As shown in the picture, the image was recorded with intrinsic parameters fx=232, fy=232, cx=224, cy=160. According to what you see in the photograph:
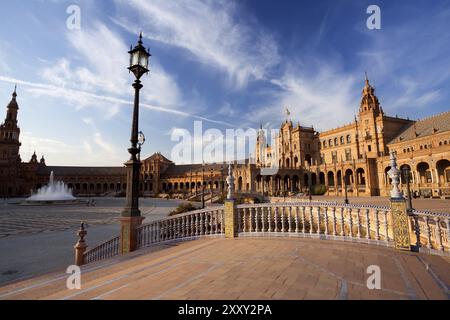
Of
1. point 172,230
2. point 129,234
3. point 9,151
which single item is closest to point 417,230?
point 172,230

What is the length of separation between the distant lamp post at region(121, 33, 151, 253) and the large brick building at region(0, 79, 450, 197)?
26.5 m

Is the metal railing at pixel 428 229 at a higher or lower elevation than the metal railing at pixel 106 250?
higher

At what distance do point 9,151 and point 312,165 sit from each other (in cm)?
9175

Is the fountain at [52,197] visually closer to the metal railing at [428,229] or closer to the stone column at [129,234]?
the stone column at [129,234]

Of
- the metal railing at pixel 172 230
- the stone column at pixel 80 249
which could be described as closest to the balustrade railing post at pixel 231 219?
the metal railing at pixel 172 230

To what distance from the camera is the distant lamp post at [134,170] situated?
770 centimetres

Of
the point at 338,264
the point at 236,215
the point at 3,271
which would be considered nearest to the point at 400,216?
the point at 338,264

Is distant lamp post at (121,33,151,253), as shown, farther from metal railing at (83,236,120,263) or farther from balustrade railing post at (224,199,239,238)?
balustrade railing post at (224,199,239,238)

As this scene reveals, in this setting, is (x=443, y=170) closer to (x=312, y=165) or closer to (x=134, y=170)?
(x=312, y=165)

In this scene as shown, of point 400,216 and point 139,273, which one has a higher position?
point 400,216

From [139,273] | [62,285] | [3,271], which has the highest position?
[139,273]

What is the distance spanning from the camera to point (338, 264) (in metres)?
4.04
